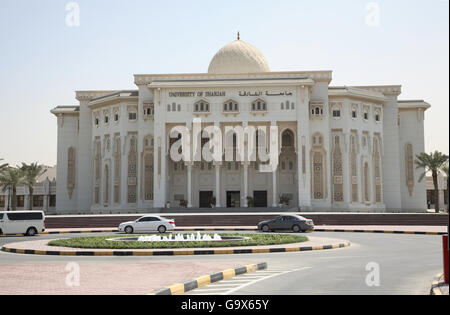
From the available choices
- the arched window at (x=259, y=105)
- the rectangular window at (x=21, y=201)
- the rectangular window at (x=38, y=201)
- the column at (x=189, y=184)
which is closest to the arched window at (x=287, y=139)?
the arched window at (x=259, y=105)

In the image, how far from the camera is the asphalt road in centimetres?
980

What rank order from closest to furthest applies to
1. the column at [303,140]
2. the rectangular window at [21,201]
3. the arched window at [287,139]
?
1. the column at [303,140]
2. the arched window at [287,139]
3. the rectangular window at [21,201]

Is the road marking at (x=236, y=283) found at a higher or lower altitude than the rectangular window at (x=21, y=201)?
lower

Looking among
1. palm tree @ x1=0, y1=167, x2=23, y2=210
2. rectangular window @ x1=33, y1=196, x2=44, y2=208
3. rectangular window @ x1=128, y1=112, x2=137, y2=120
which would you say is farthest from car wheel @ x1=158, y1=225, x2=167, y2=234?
rectangular window @ x1=33, y1=196, x2=44, y2=208

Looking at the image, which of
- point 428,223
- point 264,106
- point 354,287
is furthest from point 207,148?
point 354,287

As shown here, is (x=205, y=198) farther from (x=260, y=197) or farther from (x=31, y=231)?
(x=31, y=231)

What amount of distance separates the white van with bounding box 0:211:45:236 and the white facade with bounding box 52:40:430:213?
23759 mm

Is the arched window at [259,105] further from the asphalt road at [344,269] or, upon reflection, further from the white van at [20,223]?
the asphalt road at [344,269]

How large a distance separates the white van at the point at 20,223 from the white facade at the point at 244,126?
23.8 m

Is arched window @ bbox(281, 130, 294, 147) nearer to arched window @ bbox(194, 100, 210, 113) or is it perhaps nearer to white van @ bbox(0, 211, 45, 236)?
arched window @ bbox(194, 100, 210, 113)

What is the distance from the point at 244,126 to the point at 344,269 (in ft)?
127

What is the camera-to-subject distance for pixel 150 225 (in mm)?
28562

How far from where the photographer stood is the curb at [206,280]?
370 inches

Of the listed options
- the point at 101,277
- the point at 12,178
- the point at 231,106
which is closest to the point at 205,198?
the point at 231,106
